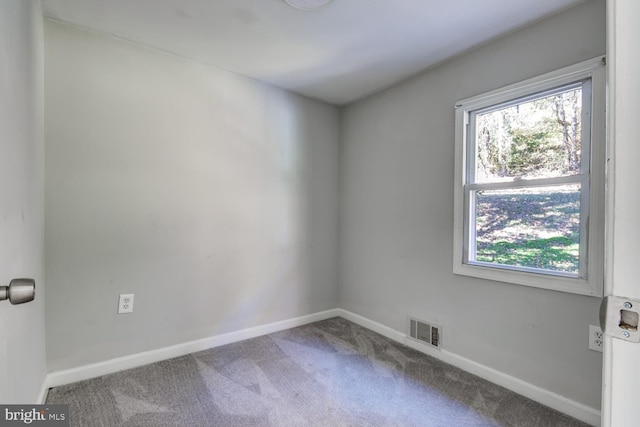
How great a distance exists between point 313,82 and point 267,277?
1.78 metres

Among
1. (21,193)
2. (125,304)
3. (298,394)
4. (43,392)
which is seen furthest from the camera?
(125,304)

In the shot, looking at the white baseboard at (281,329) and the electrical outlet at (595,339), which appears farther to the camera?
the white baseboard at (281,329)

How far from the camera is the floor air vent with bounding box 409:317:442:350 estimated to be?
2262 mm

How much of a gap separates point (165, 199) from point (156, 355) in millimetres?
1114

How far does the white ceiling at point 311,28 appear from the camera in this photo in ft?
5.50

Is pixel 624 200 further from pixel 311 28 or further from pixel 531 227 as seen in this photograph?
pixel 311 28

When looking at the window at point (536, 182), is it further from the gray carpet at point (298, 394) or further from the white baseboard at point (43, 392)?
the white baseboard at point (43, 392)

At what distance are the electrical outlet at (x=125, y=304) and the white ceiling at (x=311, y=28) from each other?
174 cm

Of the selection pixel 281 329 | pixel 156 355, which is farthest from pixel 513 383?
pixel 156 355

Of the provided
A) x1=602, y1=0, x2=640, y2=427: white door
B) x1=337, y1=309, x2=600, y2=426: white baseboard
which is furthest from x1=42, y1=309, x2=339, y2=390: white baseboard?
x1=602, y1=0, x2=640, y2=427: white door

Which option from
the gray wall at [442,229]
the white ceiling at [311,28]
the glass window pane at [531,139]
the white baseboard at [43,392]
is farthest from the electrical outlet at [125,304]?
the glass window pane at [531,139]

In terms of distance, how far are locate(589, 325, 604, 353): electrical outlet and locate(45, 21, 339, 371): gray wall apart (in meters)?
2.09

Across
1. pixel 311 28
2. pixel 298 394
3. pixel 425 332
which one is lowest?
pixel 298 394

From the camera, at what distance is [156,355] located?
7.00ft
